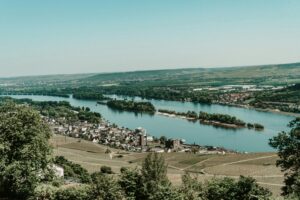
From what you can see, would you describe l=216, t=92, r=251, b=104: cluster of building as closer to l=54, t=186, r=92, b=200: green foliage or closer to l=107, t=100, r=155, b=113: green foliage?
l=107, t=100, r=155, b=113: green foliage

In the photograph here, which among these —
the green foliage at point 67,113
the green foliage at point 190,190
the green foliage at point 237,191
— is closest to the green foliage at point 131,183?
the green foliage at point 190,190

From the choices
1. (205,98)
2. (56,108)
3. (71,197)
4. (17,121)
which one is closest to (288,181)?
(71,197)

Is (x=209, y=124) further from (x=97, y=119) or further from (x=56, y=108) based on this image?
(x=56, y=108)

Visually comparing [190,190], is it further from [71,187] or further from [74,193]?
[71,187]

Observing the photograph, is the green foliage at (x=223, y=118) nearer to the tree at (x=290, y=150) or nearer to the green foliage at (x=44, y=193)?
the tree at (x=290, y=150)

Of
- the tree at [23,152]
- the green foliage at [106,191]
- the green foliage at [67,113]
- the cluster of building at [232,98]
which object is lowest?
the green foliage at [67,113]

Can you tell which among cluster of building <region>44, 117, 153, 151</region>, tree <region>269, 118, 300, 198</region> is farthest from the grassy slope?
tree <region>269, 118, 300, 198</region>
